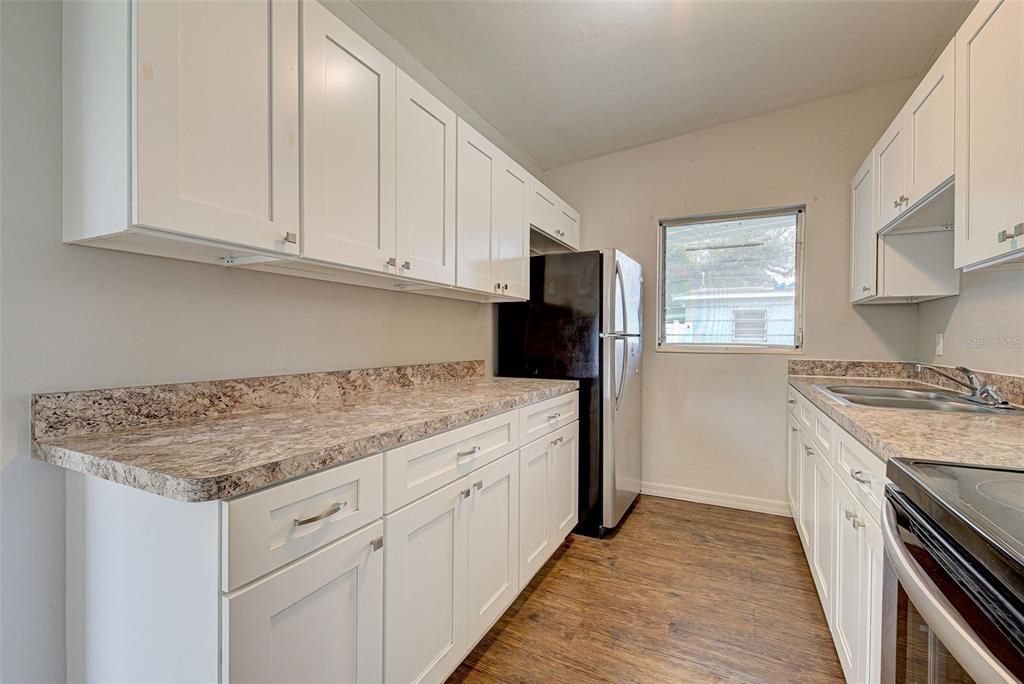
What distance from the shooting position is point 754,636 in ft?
5.86

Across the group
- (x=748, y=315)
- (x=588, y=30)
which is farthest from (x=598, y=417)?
(x=588, y=30)

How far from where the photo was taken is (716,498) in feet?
10.5

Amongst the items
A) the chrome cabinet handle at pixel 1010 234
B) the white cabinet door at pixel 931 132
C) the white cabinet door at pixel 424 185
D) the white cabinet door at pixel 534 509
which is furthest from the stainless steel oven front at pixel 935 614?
the white cabinet door at pixel 424 185

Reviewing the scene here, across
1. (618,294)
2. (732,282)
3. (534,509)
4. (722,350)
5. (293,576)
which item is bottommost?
(534,509)

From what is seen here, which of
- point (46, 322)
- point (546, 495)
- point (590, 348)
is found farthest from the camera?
point (590, 348)

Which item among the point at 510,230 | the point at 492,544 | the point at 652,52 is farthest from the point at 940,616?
the point at 652,52

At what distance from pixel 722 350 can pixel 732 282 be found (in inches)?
19.6

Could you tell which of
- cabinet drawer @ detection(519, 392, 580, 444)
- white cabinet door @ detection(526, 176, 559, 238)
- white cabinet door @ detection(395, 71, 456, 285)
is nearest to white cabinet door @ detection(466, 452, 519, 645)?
cabinet drawer @ detection(519, 392, 580, 444)

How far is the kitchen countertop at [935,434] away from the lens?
100cm

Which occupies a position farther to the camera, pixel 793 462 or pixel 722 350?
pixel 722 350

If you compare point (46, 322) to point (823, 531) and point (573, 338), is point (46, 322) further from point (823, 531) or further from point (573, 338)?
point (823, 531)

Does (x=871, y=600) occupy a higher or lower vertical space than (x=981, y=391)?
lower

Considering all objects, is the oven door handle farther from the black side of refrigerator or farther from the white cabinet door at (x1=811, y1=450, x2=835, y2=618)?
the black side of refrigerator

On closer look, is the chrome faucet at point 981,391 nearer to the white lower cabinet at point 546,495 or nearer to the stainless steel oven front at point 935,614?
the stainless steel oven front at point 935,614
